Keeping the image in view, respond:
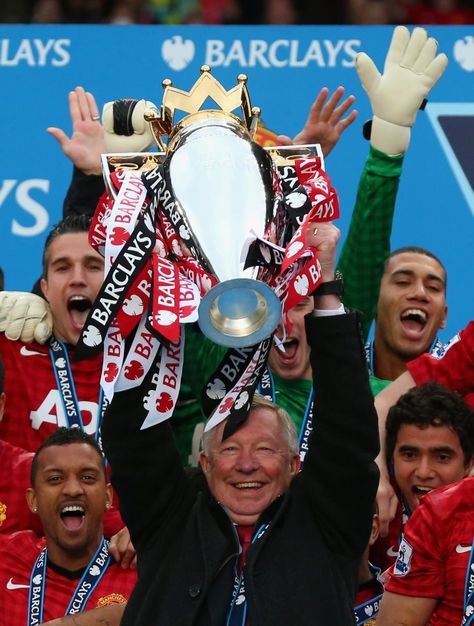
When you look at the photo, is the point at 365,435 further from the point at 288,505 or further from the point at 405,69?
the point at 405,69

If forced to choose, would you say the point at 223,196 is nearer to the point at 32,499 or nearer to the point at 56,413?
the point at 32,499

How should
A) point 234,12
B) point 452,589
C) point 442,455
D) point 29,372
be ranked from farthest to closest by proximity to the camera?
point 234,12, point 29,372, point 442,455, point 452,589

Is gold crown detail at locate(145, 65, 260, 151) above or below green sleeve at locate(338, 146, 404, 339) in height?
below

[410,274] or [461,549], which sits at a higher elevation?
[410,274]

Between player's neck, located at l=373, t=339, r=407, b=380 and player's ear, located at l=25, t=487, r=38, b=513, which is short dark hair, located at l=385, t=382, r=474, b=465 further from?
player's ear, located at l=25, t=487, r=38, b=513

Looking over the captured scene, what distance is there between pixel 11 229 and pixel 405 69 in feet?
6.13

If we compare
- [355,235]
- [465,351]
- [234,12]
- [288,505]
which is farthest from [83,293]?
[234,12]

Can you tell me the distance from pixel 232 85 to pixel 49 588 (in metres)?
2.28

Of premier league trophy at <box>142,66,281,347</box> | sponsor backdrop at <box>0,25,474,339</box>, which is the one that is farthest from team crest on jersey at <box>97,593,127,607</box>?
sponsor backdrop at <box>0,25,474,339</box>

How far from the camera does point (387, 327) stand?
17.9ft

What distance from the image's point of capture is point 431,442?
475 centimetres

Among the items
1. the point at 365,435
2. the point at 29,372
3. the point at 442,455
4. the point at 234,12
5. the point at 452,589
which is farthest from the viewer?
the point at 234,12

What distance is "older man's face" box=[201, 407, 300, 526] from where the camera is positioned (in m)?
3.86

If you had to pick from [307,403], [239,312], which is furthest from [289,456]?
[307,403]
